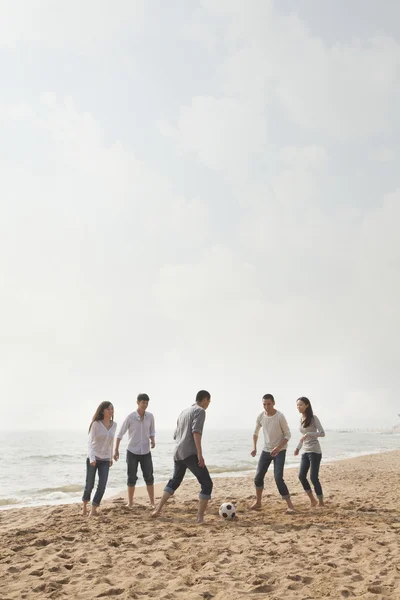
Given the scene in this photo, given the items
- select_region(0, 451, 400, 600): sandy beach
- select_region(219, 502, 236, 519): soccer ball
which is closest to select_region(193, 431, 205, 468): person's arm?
select_region(0, 451, 400, 600): sandy beach

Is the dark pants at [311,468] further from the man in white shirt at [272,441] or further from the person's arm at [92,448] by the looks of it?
the person's arm at [92,448]

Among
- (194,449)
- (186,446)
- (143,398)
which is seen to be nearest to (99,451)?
(143,398)

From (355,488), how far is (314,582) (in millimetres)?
8938

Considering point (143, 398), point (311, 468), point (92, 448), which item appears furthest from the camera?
point (311, 468)

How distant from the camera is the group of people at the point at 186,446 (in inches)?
281

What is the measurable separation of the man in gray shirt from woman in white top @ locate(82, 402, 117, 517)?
1.32m

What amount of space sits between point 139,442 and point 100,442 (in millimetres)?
971

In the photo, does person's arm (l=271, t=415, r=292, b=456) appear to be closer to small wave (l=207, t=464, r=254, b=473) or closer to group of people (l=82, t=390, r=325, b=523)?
group of people (l=82, t=390, r=325, b=523)

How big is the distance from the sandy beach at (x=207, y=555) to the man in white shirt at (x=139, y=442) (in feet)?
1.78

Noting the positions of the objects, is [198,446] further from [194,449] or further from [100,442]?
[100,442]

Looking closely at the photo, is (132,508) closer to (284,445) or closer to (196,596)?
(284,445)

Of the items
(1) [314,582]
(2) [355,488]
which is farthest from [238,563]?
(2) [355,488]

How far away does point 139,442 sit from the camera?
28.3 ft

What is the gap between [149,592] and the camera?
4160 mm
